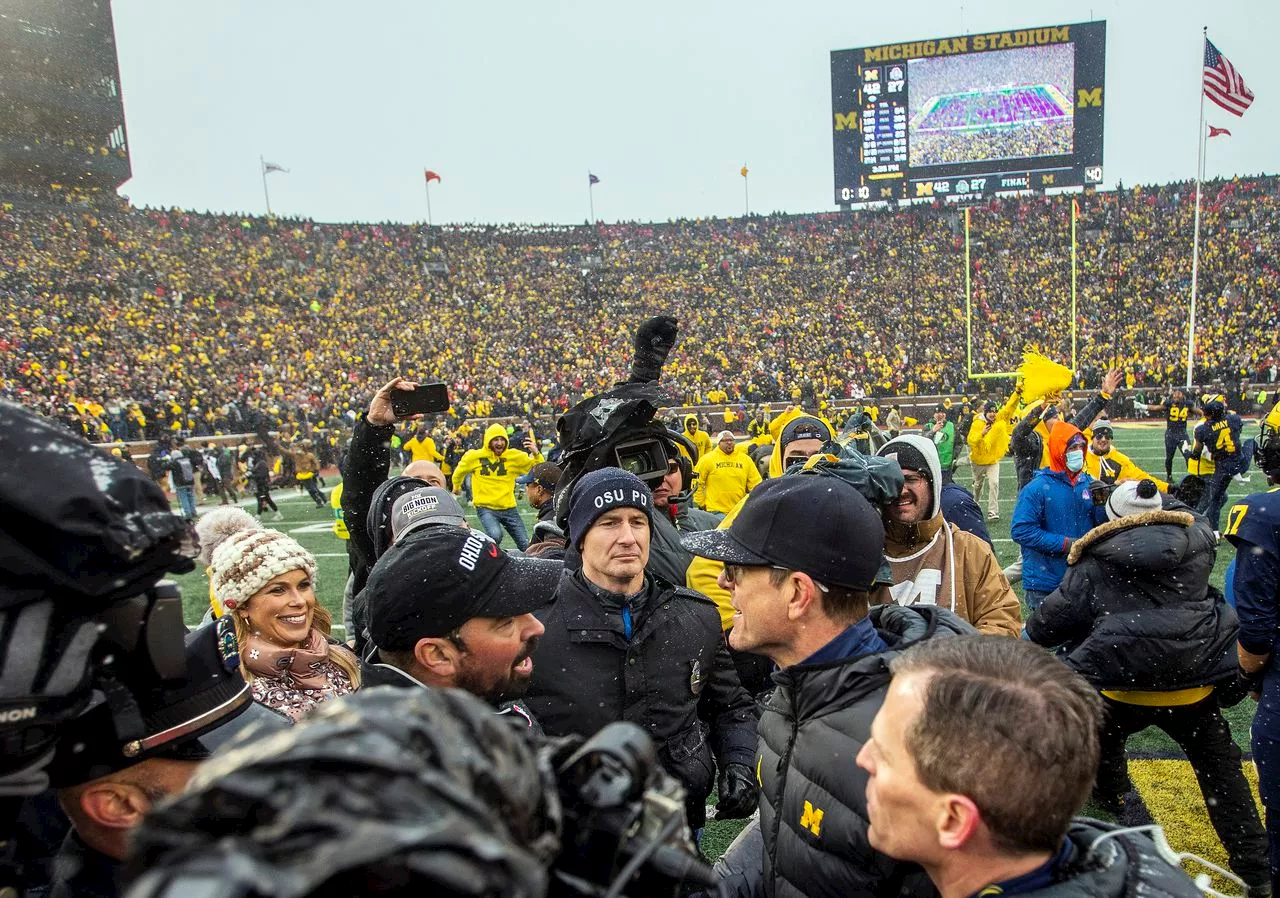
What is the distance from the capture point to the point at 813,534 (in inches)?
75.9

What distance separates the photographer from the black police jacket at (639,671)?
265cm

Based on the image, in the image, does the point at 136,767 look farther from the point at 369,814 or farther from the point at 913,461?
the point at 913,461

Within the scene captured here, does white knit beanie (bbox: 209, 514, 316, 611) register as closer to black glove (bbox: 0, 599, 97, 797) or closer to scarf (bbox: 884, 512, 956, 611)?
black glove (bbox: 0, 599, 97, 797)

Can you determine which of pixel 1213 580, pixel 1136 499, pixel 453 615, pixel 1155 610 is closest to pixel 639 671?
pixel 453 615

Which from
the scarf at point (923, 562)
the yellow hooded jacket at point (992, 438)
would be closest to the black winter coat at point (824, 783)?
the scarf at point (923, 562)

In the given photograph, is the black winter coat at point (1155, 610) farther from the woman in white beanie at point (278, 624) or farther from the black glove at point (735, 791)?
the woman in white beanie at point (278, 624)

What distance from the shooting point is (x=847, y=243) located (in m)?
44.6

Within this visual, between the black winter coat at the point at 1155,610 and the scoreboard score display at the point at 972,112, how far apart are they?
133ft

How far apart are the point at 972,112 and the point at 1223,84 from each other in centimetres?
1931

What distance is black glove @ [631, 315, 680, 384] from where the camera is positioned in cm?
407

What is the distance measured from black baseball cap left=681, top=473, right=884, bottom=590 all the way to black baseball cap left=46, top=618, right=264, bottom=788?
3.66ft

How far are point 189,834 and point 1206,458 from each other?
12.1 metres

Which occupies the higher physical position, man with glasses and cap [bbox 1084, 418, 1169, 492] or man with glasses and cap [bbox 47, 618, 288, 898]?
man with glasses and cap [bbox 47, 618, 288, 898]

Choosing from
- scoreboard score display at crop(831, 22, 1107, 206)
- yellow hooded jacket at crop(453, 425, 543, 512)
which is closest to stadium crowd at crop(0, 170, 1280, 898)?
yellow hooded jacket at crop(453, 425, 543, 512)
